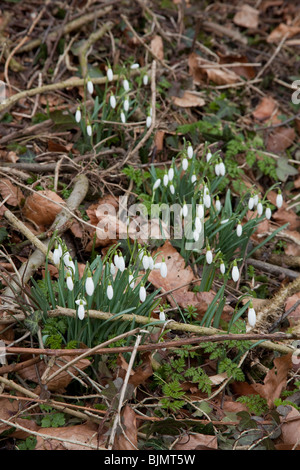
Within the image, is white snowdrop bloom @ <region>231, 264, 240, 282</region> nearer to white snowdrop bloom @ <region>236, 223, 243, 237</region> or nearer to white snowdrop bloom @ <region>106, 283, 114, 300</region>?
white snowdrop bloom @ <region>236, 223, 243, 237</region>

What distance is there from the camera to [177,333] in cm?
269

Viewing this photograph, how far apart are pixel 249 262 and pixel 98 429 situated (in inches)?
58.5

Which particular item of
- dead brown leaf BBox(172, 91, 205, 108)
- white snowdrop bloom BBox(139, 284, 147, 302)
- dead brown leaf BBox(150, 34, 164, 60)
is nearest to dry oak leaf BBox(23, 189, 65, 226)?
white snowdrop bloom BBox(139, 284, 147, 302)

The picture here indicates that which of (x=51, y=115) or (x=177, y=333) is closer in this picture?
(x=177, y=333)

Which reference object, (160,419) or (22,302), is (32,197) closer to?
(22,302)

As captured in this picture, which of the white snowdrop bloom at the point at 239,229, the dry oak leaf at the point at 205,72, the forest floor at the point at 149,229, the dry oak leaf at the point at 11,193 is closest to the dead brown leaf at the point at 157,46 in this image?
the forest floor at the point at 149,229

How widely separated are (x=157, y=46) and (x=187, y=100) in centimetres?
61

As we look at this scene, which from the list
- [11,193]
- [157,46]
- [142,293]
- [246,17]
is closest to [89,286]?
[142,293]

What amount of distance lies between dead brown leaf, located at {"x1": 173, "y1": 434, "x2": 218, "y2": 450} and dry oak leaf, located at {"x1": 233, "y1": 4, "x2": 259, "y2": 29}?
4.15 m

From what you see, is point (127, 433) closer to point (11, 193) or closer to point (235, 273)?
point (235, 273)

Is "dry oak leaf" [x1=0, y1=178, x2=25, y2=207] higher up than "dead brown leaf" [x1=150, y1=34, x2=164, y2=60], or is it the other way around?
"dead brown leaf" [x1=150, y1=34, x2=164, y2=60]

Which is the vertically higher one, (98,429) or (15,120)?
(15,120)

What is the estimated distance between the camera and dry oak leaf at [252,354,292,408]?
2.45 metres

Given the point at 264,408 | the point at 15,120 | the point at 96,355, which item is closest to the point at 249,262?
the point at 264,408
